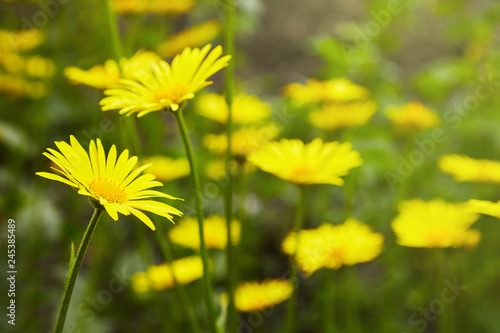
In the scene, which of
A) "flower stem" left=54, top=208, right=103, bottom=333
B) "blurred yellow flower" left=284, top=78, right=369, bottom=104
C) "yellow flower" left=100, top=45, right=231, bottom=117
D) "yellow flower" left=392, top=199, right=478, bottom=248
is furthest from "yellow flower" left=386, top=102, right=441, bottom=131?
"flower stem" left=54, top=208, right=103, bottom=333

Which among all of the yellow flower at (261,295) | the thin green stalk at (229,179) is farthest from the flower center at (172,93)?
the yellow flower at (261,295)

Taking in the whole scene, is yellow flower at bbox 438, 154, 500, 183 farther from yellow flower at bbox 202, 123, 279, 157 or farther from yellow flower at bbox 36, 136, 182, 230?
yellow flower at bbox 36, 136, 182, 230

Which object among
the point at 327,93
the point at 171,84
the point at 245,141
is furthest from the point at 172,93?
the point at 327,93

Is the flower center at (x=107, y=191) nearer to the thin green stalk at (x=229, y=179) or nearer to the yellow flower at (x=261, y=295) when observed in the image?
the thin green stalk at (x=229, y=179)

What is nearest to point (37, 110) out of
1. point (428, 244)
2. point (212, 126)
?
point (212, 126)

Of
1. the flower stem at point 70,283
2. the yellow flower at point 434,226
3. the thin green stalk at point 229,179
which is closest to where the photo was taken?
the flower stem at point 70,283

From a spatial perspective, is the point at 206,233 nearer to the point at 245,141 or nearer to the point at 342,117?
the point at 245,141
